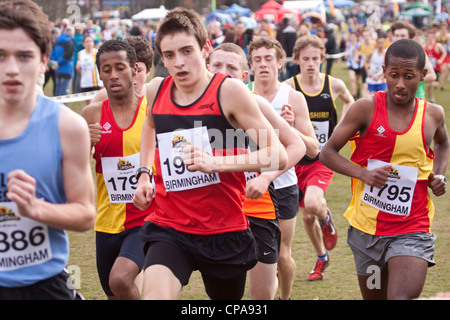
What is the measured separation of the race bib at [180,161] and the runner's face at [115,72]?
3.75 feet

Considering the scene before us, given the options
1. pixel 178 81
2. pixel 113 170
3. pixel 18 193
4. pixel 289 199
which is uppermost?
pixel 178 81

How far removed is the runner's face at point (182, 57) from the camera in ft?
12.5

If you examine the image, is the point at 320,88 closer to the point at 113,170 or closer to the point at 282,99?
the point at 282,99

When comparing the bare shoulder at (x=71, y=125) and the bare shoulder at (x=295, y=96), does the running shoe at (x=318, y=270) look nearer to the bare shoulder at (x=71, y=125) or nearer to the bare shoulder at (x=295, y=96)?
the bare shoulder at (x=295, y=96)

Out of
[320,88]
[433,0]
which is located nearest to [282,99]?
[320,88]

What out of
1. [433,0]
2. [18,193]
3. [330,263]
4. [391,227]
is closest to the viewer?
[18,193]

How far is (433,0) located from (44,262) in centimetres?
8167

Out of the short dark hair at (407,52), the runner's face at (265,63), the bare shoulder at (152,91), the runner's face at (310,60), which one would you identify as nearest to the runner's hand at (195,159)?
the bare shoulder at (152,91)

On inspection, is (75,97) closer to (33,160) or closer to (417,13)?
(33,160)

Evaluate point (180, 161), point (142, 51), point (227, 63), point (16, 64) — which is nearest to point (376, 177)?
point (180, 161)

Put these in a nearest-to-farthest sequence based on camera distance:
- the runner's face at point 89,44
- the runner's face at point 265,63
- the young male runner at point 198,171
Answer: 1. the young male runner at point 198,171
2. the runner's face at point 265,63
3. the runner's face at point 89,44

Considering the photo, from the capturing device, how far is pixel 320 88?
286 inches

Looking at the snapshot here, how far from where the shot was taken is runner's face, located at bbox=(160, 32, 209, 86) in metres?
3.82

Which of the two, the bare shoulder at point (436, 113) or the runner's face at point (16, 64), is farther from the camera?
the bare shoulder at point (436, 113)
